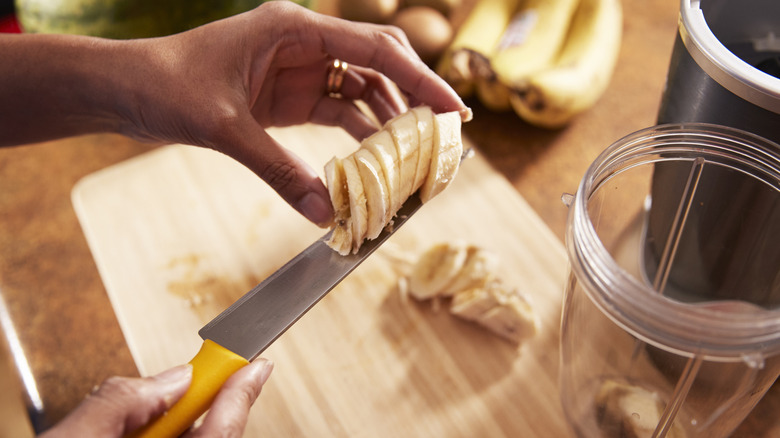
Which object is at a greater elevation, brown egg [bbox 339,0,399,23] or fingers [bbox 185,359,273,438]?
brown egg [bbox 339,0,399,23]

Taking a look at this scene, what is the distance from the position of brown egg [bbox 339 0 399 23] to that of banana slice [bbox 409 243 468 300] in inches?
25.7

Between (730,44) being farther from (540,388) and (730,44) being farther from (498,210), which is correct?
(540,388)

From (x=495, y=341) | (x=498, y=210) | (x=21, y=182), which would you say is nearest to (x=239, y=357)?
(x=495, y=341)

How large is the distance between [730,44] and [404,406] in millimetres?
687

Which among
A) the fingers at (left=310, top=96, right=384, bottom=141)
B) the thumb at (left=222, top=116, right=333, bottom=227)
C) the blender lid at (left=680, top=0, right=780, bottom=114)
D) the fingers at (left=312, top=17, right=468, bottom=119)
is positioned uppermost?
the blender lid at (left=680, top=0, right=780, bottom=114)

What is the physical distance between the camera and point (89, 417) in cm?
60

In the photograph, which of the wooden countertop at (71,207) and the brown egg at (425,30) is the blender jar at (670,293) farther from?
the brown egg at (425,30)

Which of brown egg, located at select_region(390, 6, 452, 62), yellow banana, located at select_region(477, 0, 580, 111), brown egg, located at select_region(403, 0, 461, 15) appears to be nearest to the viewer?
yellow banana, located at select_region(477, 0, 580, 111)

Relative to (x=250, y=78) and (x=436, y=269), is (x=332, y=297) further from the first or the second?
(x=250, y=78)

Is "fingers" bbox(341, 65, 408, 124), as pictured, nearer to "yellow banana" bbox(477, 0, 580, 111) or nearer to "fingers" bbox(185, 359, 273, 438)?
"yellow banana" bbox(477, 0, 580, 111)

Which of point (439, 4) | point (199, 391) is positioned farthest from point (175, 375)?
point (439, 4)

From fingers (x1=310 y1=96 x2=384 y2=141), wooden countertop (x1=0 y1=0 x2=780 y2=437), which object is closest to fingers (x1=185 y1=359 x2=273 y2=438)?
wooden countertop (x1=0 y1=0 x2=780 y2=437)

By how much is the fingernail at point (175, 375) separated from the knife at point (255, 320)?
1 cm

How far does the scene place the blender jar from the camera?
633 mm
